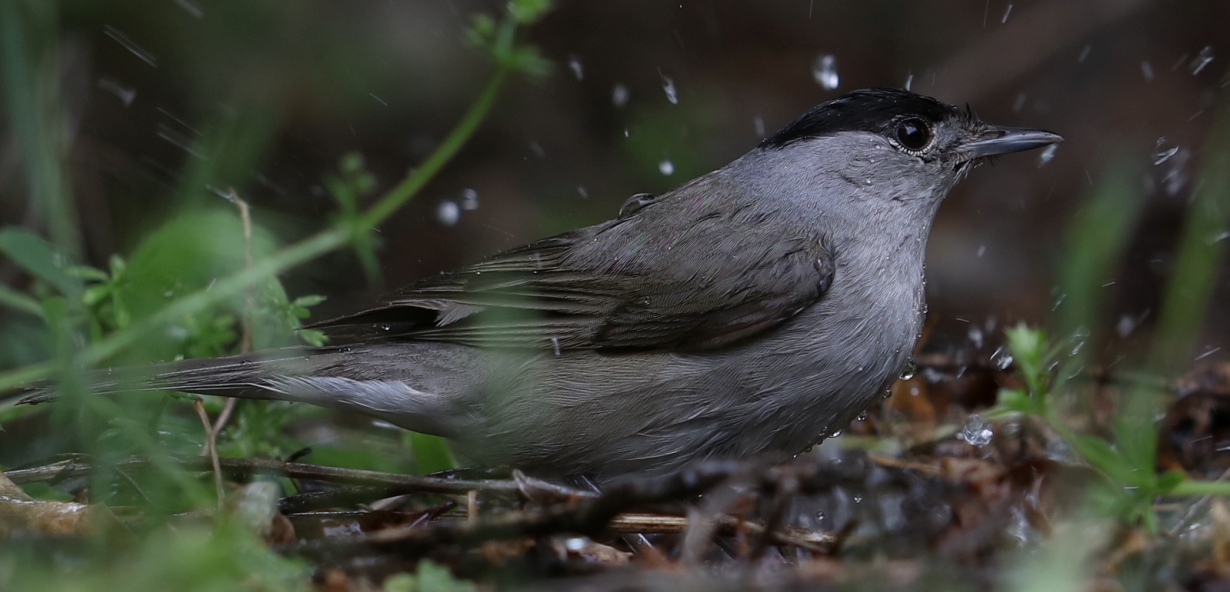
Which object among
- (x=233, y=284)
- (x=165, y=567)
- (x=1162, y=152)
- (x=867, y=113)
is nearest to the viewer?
(x=165, y=567)

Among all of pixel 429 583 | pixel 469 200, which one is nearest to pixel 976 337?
pixel 469 200

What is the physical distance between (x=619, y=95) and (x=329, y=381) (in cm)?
475

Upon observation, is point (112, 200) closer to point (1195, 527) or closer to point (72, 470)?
point (72, 470)

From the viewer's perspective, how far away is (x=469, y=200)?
7.67 meters

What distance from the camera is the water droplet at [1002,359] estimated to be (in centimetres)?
461

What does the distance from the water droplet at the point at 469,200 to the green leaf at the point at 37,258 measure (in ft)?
15.0

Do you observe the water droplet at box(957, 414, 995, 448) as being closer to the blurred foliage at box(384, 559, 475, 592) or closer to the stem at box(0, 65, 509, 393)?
the stem at box(0, 65, 509, 393)

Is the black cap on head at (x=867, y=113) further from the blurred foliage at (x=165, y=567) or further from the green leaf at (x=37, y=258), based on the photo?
the blurred foliage at (x=165, y=567)

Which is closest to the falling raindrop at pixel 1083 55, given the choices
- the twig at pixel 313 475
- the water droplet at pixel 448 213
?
the water droplet at pixel 448 213

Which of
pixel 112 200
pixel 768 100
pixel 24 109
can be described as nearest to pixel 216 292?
pixel 24 109

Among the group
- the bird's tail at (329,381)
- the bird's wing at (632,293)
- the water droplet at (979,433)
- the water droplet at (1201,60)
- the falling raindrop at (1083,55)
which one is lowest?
the bird's tail at (329,381)

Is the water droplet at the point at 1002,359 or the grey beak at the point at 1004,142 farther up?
the grey beak at the point at 1004,142

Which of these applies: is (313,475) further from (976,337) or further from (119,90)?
(119,90)

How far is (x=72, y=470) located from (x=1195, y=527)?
289 cm
